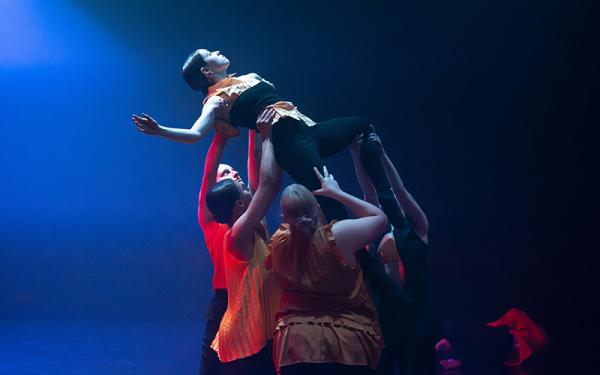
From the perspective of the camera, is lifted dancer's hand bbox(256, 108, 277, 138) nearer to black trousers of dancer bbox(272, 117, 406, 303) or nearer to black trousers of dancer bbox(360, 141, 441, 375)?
black trousers of dancer bbox(272, 117, 406, 303)

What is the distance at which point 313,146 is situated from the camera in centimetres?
261

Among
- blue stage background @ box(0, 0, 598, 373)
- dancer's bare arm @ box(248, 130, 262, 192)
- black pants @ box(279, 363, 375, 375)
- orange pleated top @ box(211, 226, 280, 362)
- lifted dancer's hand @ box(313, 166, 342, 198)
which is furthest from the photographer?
blue stage background @ box(0, 0, 598, 373)

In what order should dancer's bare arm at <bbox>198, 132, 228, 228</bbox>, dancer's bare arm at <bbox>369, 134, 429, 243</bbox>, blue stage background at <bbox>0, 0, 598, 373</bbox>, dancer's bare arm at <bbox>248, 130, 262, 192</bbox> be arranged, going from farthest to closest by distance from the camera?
blue stage background at <bbox>0, 0, 598, 373</bbox>, dancer's bare arm at <bbox>248, 130, 262, 192</bbox>, dancer's bare arm at <bbox>198, 132, 228, 228</bbox>, dancer's bare arm at <bbox>369, 134, 429, 243</bbox>

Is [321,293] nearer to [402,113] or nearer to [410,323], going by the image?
[410,323]

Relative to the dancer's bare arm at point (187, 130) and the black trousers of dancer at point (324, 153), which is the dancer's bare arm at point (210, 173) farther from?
the black trousers of dancer at point (324, 153)

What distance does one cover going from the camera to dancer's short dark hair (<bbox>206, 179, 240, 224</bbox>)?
8.75 ft

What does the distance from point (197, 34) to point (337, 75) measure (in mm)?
1236

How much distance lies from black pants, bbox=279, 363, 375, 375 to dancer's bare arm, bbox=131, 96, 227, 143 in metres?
1.09

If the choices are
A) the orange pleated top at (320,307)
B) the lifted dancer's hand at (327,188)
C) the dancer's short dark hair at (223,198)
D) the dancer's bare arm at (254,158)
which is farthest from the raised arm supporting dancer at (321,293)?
the dancer's bare arm at (254,158)

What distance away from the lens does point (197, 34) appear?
16.5 feet

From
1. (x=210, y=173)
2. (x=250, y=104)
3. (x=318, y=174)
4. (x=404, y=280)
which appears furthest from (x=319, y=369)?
(x=250, y=104)

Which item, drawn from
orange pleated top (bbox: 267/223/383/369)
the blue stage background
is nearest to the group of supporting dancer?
orange pleated top (bbox: 267/223/383/369)

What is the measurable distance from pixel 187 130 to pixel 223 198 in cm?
34

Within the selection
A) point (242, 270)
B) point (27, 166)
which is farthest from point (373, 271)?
point (27, 166)
